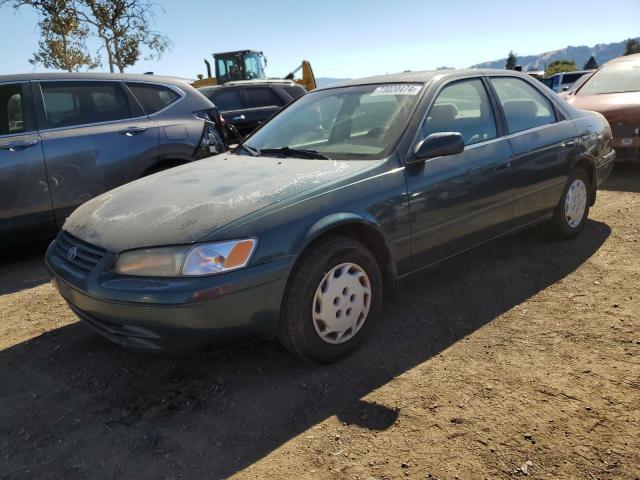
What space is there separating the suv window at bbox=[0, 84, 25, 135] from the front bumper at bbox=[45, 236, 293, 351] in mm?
2715

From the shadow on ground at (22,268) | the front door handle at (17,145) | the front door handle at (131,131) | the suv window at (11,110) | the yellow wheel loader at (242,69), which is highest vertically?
the yellow wheel loader at (242,69)

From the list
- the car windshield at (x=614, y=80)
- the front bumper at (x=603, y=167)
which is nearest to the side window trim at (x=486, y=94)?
the front bumper at (x=603, y=167)

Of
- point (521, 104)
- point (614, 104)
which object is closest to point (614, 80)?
point (614, 104)

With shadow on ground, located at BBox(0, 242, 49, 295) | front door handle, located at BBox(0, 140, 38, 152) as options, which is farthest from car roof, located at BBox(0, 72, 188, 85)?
shadow on ground, located at BBox(0, 242, 49, 295)

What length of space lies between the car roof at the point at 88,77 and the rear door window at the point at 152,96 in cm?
8

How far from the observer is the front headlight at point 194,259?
237 centimetres

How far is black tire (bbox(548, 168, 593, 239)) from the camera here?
14.4ft

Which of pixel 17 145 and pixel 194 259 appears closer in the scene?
pixel 194 259

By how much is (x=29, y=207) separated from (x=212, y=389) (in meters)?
2.90

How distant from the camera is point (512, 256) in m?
4.36

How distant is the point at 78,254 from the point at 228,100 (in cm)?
848

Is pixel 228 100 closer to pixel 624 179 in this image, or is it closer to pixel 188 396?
pixel 624 179

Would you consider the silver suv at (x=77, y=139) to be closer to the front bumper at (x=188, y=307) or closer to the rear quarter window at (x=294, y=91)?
the front bumper at (x=188, y=307)

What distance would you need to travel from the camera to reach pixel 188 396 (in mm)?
2617
